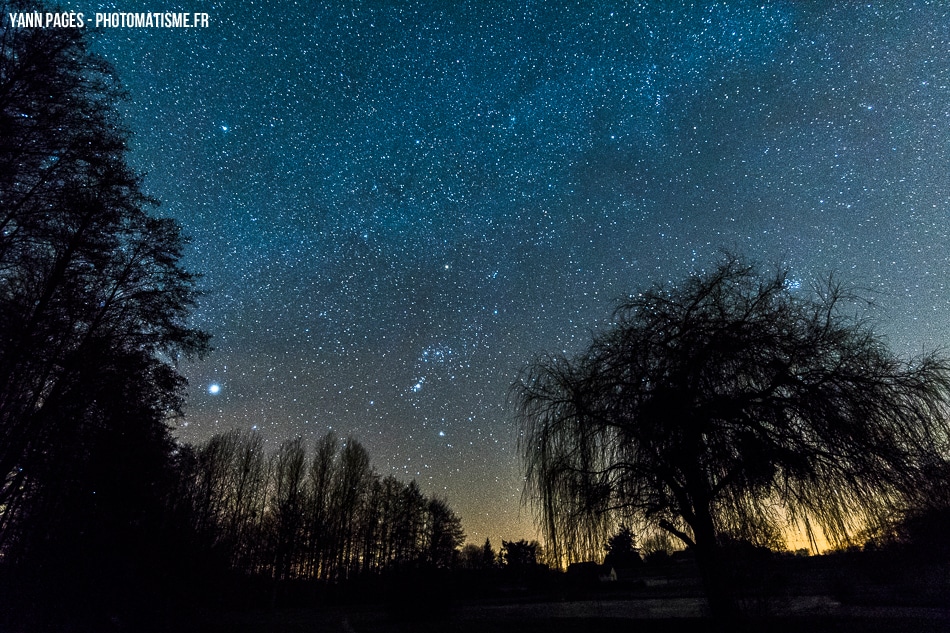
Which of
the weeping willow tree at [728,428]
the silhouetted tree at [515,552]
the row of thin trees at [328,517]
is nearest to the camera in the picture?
the weeping willow tree at [728,428]

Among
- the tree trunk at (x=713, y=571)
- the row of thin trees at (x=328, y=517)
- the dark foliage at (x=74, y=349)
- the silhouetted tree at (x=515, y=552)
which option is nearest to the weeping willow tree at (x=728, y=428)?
the tree trunk at (x=713, y=571)

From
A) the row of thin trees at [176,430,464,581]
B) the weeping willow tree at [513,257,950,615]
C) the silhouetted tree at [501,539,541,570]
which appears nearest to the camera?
the weeping willow tree at [513,257,950,615]

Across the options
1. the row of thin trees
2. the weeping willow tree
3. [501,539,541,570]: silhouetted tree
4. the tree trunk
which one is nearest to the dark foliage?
the weeping willow tree

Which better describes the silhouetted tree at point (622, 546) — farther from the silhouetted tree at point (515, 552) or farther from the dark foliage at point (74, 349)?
the silhouetted tree at point (515, 552)

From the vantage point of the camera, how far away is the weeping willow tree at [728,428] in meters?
6.97

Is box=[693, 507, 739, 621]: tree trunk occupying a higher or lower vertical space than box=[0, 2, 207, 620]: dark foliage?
lower

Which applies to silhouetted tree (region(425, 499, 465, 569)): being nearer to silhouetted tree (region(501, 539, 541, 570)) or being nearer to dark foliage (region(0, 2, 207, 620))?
silhouetted tree (region(501, 539, 541, 570))

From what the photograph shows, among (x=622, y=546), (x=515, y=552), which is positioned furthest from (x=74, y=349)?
(x=515, y=552)

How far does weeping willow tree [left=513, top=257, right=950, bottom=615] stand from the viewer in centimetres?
697

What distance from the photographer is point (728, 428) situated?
25.7 feet

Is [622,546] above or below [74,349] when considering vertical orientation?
below

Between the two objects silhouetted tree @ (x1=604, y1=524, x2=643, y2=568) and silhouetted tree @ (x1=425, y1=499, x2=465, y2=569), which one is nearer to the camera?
silhouetted tree @ (x1=604, y1=524, x2=643, y2=568)

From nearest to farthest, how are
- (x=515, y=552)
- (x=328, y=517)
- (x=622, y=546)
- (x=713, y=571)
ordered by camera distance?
1. (x=713, y=571)
2. (x=622, y=546)
3. (x=328, y=517)
4. (x=515, y=552)

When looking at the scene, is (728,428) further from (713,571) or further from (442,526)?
(442,526)
